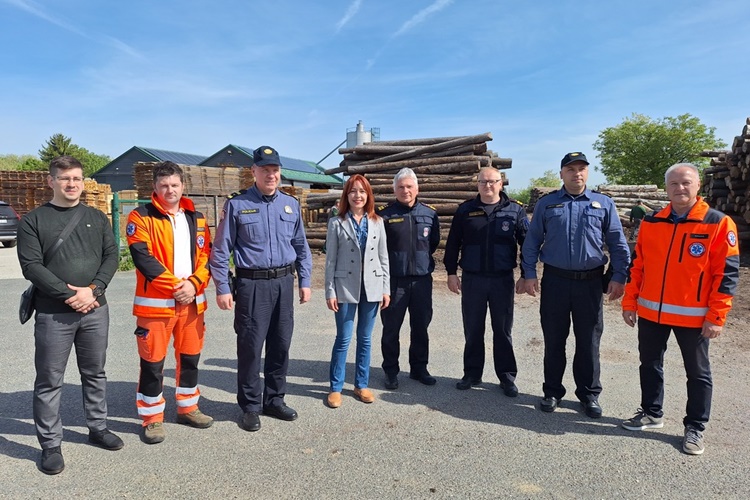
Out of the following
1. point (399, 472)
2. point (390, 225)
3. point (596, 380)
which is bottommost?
point (399, 472)

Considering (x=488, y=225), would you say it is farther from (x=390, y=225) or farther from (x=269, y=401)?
(x=269, y=401)

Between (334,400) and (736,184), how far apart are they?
42.1 ft

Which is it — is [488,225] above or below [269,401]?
above

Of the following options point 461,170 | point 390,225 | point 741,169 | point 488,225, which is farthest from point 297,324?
point 741,169

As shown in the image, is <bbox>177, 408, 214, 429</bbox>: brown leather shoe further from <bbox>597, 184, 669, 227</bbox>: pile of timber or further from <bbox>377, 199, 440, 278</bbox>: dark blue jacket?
<bbox>597, 184, 669, 227</bbox>: pile of timber

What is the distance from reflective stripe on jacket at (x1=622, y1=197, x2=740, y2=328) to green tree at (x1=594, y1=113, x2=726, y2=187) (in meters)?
45.9

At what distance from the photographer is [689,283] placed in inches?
134

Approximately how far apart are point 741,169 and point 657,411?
35.9ft

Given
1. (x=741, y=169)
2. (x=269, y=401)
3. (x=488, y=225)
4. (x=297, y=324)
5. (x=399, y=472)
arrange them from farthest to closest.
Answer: (x=741, y=169)
(x=297, y=324)
(x=488, y=225)
(x=269, y=401)
(x=399, y=472)

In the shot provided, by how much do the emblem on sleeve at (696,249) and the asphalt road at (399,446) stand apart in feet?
4.31

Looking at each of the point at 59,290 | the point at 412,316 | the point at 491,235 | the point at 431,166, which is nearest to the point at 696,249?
the point at 491,235

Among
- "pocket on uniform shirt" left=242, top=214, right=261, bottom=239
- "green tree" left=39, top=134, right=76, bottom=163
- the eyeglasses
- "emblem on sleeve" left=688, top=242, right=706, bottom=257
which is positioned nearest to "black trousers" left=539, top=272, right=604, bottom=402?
"emblem on sleeve" left=688, top=242, right=706, bottom=257

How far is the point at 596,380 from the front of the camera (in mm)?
4035

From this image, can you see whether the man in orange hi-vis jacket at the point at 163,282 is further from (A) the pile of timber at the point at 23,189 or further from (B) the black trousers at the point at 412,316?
(A) the pile of timber at the point at 23,189
